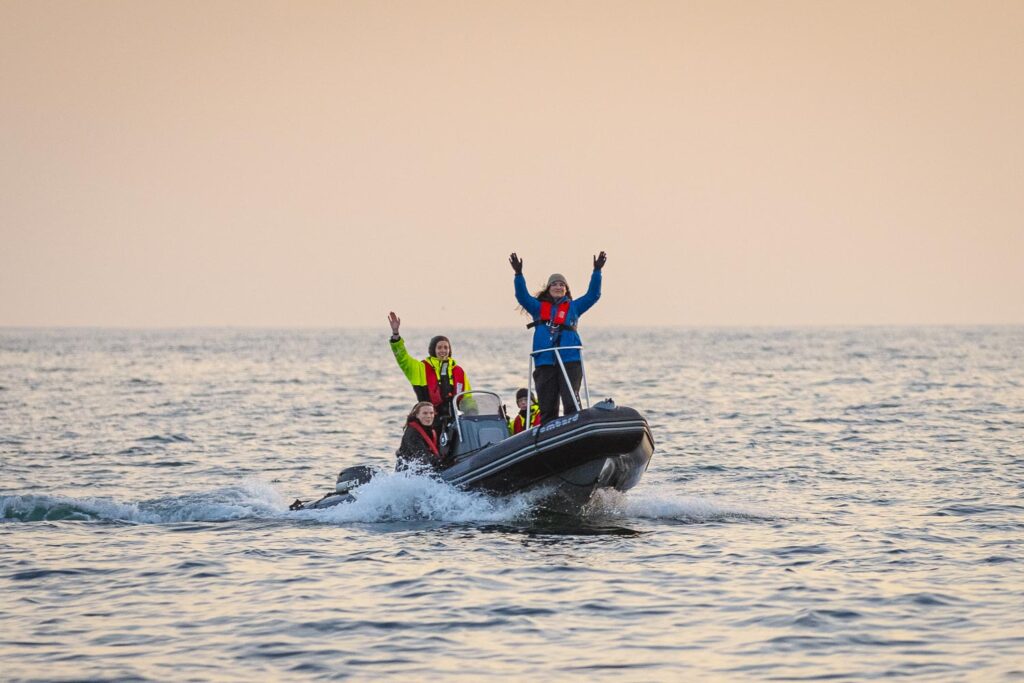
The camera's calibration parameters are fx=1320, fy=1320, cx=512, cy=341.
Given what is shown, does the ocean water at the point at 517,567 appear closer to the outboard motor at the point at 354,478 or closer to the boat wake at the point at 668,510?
the boat wake at the point at 668,510

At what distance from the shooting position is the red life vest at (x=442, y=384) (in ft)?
45.3

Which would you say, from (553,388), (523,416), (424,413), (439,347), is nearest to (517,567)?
(553,388)

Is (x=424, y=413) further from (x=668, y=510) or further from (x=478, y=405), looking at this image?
(x=668, y=510)

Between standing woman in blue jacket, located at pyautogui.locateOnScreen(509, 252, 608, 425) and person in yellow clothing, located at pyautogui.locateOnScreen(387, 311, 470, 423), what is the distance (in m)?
1.04

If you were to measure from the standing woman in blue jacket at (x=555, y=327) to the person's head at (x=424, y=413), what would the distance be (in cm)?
116

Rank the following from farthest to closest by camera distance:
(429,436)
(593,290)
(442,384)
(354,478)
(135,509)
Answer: (354,478) < (135,509) < (442,384) < (429,436) < (593,290)

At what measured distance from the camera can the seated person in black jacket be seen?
44.4 ft

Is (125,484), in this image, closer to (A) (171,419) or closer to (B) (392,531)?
(B) (392,531)

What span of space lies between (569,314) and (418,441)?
2.19 m

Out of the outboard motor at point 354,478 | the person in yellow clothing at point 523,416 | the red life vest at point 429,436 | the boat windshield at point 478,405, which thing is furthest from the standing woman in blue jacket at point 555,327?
the outboard motor at point 354,478

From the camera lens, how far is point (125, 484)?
17.2 metres

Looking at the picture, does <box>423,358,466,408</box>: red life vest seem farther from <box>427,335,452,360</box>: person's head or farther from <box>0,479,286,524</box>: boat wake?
<box>0,479,286,524</box>: boat wake

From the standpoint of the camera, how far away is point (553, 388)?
13.1 meters

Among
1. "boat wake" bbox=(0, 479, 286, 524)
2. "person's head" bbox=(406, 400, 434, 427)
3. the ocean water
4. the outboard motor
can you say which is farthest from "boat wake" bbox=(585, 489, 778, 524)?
"boat wake" bbox=(0, 479, 286, 524)
